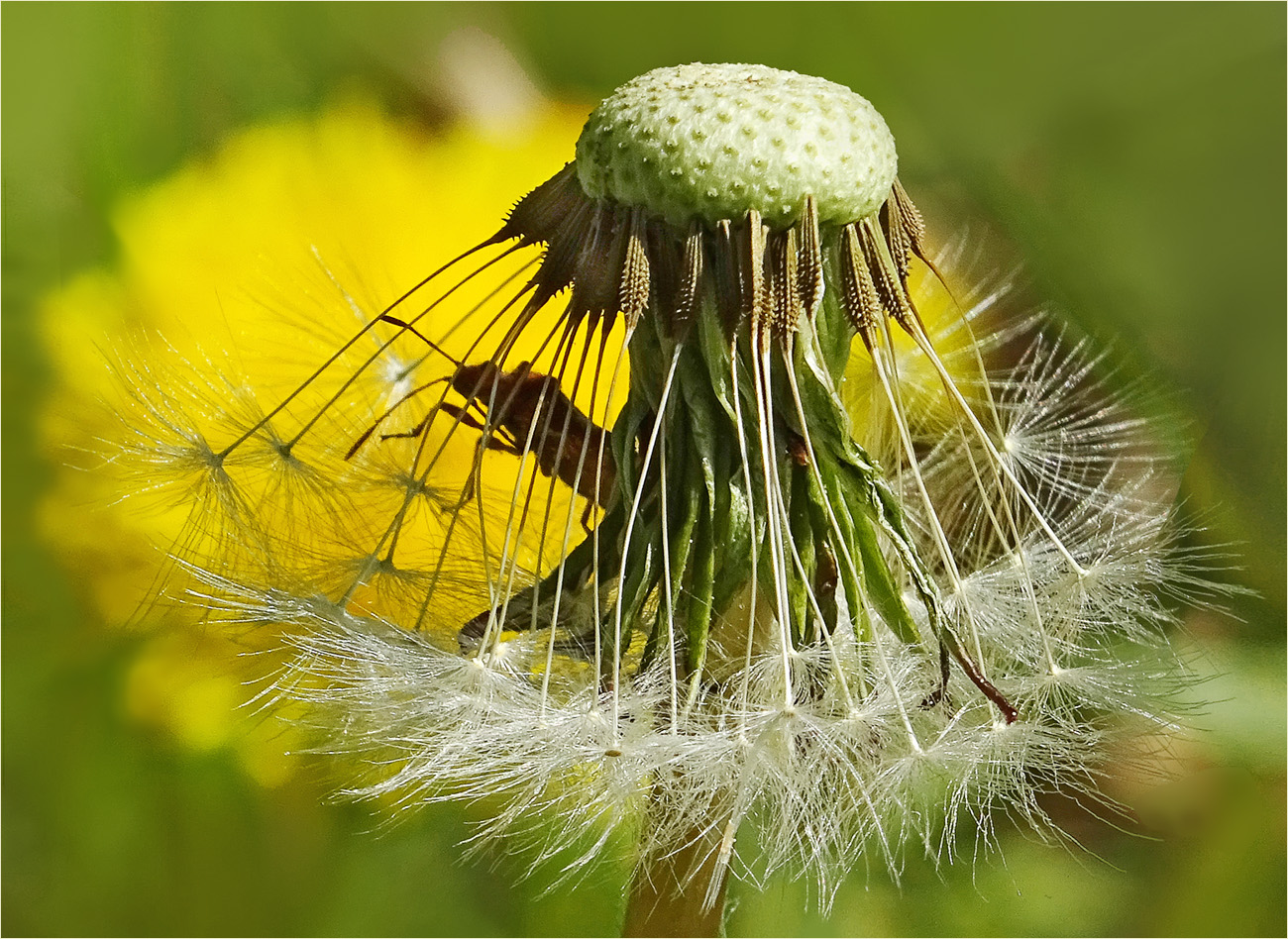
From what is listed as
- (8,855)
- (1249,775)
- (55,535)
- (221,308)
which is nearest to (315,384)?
(221,308)

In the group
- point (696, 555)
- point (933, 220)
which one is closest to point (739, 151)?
point (696, 555)

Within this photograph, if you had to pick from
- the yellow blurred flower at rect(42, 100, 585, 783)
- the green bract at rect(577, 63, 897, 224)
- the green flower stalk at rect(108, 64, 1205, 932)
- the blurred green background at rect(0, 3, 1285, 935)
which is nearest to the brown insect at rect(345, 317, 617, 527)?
the green flower stalk at rect(108, 64, 1205, 932)

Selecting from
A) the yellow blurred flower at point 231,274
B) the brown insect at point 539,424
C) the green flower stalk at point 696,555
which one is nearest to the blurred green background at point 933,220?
the yellow blurred flower at point 231,274

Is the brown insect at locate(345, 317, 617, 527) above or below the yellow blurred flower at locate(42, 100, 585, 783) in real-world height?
below

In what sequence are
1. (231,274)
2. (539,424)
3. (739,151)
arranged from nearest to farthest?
(739,151)
(539,424)
(231,274)

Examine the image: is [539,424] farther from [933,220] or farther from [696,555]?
[933,220]

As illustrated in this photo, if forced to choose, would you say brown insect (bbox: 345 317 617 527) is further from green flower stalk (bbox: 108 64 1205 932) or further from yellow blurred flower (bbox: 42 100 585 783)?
yellow blurred flower (bbox: 42 100 585 783)

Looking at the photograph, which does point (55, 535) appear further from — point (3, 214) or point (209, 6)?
point (209, 6)

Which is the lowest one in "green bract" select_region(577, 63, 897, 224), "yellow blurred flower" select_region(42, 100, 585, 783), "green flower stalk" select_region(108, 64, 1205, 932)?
"green flower stalk" select_region(108, 64, 1205, 932)
